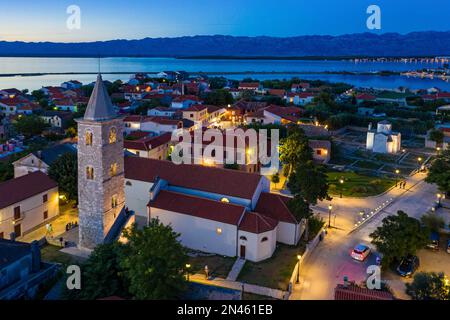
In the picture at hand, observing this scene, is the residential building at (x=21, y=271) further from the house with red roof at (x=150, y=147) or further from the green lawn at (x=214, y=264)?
the house with red roof at (x=150, y=147)

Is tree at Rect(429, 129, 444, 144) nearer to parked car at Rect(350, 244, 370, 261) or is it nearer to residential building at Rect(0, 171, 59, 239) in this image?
parked car at Rect(350, 244, 370, 261)

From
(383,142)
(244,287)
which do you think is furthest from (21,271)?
(383,142)

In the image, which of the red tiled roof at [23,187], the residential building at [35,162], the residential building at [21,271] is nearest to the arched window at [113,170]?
the residential building at [21,271]

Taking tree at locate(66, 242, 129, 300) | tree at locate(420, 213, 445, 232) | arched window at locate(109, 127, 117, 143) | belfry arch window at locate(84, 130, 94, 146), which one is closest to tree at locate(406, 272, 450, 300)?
tree at locate(420, 213, 445, 232)

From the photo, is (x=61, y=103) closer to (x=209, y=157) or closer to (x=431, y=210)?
(x=209, y=157)

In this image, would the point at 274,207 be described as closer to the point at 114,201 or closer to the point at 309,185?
the point at 309,185

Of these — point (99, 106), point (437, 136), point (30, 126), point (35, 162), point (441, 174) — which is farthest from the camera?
point (30, 126)
